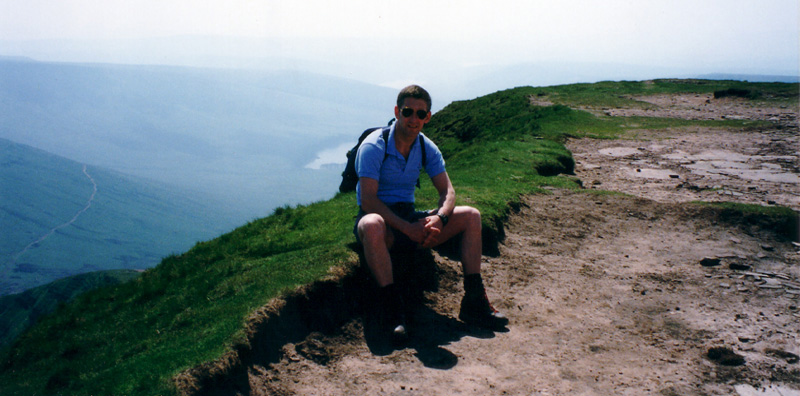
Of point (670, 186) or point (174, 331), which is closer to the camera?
point (174, 331)

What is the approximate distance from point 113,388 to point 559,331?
16.8 ft

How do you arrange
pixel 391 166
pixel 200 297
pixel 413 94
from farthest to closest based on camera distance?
pixel 200 297
pixel 391 166
pixel 413 94

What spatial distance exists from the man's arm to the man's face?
81 cm

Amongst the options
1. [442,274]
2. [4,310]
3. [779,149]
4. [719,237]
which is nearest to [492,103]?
[779,149]

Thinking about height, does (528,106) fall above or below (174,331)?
above

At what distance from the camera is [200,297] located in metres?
7.55

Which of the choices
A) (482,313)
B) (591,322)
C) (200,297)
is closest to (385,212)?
(482,313)

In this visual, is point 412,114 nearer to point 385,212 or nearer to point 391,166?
point 391,166

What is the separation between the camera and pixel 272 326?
587cm

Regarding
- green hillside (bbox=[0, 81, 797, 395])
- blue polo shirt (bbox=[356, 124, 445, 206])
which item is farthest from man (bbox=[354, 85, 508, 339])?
green hillside (bbox=[0, 81, 797, 395])

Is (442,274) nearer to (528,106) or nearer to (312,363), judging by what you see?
(312,363)

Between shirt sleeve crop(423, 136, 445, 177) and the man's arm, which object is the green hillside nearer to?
the man's arm

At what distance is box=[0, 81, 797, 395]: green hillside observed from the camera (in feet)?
18.1

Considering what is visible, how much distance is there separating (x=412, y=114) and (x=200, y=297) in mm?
4285
